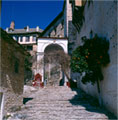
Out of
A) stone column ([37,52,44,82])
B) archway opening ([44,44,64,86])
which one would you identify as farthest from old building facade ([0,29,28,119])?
archway opening ([44,44,64,86])

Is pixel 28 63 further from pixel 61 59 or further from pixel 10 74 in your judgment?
pixel 10 74

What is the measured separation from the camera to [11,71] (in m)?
8.33

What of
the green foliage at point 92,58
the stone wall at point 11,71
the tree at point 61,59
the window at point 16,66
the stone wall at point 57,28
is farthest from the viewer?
the stone wall at point 57,28

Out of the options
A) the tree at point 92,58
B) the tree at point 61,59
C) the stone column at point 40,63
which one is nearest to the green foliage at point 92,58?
the tree at point 92,58

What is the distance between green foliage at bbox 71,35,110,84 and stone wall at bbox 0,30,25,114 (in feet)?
11.3

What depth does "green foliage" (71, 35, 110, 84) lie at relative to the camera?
A: 810 centimetres

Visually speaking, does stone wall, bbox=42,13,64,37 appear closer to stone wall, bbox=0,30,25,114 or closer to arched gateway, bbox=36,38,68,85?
arched gateway, bbox=36,38,68,85

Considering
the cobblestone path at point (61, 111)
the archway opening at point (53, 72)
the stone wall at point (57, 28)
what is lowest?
the cobblestone path at point (61, 111)

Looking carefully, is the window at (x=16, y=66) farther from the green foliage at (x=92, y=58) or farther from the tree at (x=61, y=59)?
the tree at (x=61, y=59)

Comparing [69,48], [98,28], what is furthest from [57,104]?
[69,48]

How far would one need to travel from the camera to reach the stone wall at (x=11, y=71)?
24.4 feet

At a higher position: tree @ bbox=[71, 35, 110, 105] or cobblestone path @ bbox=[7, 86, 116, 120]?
tree @ bbox=[71, 35, 110, 105]

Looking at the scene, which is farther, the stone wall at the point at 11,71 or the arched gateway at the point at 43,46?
the arched gateway at the point at 43,46

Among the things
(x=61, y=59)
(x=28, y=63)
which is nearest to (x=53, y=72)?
(x=28, y=63)
